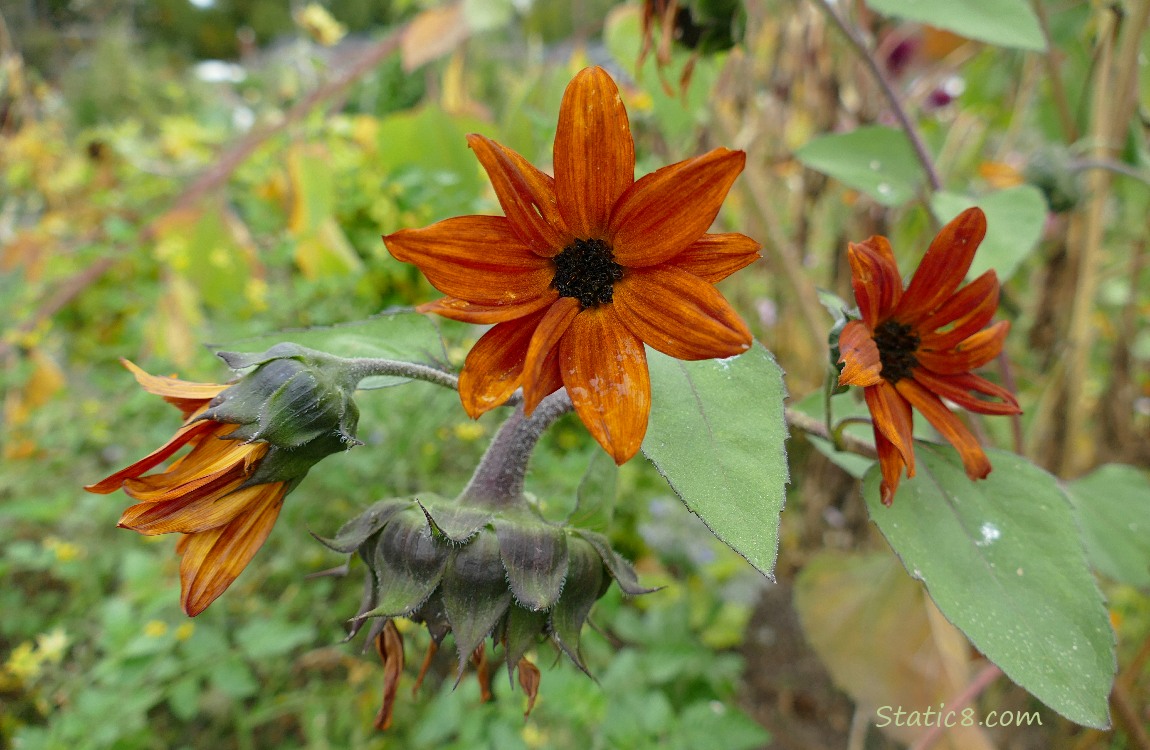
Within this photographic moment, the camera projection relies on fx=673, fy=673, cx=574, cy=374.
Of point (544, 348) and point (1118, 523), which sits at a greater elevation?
point (544, 348)

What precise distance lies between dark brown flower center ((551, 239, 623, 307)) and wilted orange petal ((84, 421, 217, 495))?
0.19 meters

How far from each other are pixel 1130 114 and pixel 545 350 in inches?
34.0

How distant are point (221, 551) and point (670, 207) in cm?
28

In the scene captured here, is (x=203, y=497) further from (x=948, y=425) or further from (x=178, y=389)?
(x=948, y=425)

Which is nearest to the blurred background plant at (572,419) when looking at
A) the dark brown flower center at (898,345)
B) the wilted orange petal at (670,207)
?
the dark brown flower center at (898,345)

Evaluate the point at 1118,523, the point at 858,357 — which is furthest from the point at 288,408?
the point at 1118,523

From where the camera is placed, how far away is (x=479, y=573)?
353mm

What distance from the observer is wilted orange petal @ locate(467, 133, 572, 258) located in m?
0.31

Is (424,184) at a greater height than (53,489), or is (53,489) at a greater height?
(424,184)

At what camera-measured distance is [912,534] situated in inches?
15.0

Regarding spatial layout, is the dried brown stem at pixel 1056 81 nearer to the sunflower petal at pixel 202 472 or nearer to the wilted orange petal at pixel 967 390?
the wilted orange petal at pixel 967 390

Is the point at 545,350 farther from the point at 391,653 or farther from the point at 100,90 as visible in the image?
the point at 100,90

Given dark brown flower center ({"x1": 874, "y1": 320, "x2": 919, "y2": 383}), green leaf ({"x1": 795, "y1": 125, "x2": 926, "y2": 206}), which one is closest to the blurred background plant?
green leaf ({"x1": 795, "y1": 125, "x2": 926, "y2": 206})

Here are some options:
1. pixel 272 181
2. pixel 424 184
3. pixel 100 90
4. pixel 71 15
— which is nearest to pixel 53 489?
pixel 272 181
